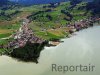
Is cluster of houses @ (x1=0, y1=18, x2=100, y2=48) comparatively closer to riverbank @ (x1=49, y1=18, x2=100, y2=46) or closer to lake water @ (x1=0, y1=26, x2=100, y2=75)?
riverbank @ (x1=49, y1=18, x2=100, y2=46)

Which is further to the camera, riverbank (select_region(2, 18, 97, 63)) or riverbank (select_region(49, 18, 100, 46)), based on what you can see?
riverbank (select_region(49, 18, 100, 46))

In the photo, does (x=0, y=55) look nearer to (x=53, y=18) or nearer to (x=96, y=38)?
(x=96, y=38)

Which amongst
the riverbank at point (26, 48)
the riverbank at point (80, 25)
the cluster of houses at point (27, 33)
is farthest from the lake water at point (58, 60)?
the riverbank at point (80, 25)

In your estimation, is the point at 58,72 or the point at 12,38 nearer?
the point at 58,72

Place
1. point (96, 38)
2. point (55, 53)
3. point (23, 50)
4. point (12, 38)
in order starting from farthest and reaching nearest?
point (96, 38) → point (12, 38) → point (55, 53) → point (23, 50)

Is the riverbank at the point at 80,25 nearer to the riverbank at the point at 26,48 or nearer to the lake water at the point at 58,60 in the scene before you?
the riverbank at the point at 26,48

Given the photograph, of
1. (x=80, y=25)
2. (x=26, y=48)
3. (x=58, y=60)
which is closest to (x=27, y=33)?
(x=26, y=48)

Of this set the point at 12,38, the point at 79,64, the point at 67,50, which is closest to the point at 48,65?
the point at 79,64

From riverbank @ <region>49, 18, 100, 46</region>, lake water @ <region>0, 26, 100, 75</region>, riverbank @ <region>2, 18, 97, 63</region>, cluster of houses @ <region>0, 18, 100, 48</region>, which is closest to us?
lake water @ <region>0, 26, 100, 75</region>

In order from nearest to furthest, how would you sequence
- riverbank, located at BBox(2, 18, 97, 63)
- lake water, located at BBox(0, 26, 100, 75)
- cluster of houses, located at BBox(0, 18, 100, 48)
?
lake water, located at BBox(0, 26, 100, 75), riverbank, located at BBox(2, 18, 97, 63), cluster of houses, located at BBox(0, 18, 100, 48)

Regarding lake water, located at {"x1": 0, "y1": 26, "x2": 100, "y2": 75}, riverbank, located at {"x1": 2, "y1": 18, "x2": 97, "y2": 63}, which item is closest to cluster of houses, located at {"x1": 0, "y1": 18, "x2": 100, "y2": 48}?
riverbank, located at {"x1": 2, "y1": 18, "x2": 97, "y2": 63}

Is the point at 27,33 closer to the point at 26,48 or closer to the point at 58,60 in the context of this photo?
the point at 26,48
